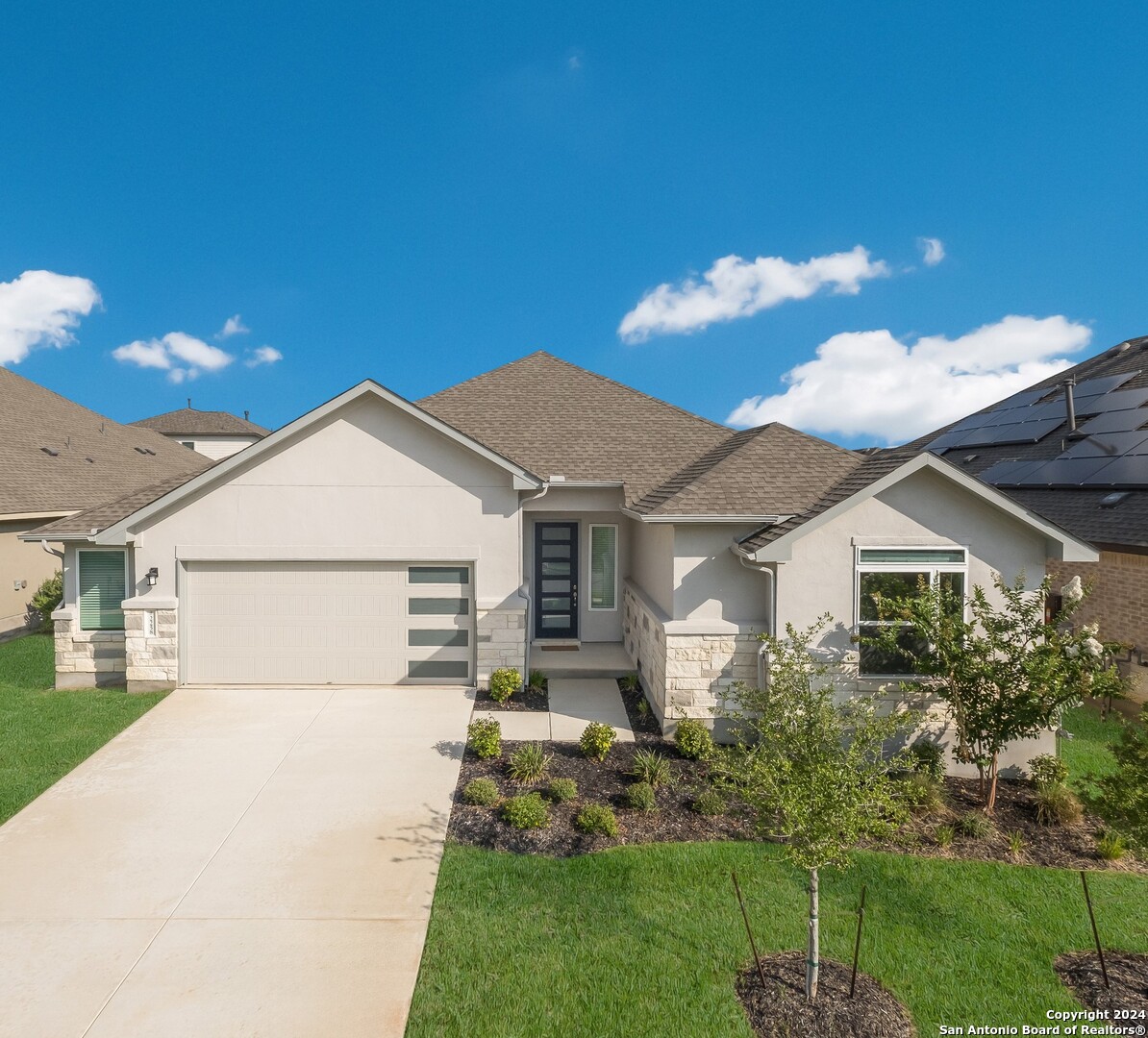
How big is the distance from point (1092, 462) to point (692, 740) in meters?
11.8

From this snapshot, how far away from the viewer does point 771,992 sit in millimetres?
4395

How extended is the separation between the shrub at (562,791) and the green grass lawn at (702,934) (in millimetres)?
1053

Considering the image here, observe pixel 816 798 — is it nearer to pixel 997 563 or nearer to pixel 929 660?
pixel 929 660

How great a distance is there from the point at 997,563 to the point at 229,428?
140 feet

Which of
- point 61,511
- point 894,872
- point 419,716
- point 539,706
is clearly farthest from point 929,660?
point 61,511

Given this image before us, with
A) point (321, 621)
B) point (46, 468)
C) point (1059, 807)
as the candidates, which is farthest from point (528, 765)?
point (46, 468)

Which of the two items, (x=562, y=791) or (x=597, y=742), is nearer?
(x=562, y=791)

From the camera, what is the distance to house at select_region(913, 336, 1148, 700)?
11.0 meters

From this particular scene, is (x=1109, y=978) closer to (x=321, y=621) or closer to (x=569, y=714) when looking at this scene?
(x=569, y=714)

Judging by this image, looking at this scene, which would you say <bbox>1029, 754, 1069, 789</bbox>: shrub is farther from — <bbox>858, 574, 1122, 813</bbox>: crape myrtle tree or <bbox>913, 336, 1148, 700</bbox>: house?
<bbox>913, 336, 1148, 700</bbox>: house

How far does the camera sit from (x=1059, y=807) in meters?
6.99

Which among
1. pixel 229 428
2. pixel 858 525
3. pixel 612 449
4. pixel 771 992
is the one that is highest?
pixel 229 428

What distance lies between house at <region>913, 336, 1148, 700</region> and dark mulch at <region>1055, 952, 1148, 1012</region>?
5.18 metres

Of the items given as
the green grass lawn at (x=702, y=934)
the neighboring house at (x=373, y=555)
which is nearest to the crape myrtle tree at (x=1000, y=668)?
the green grass lawn at (x=702, y=934)
